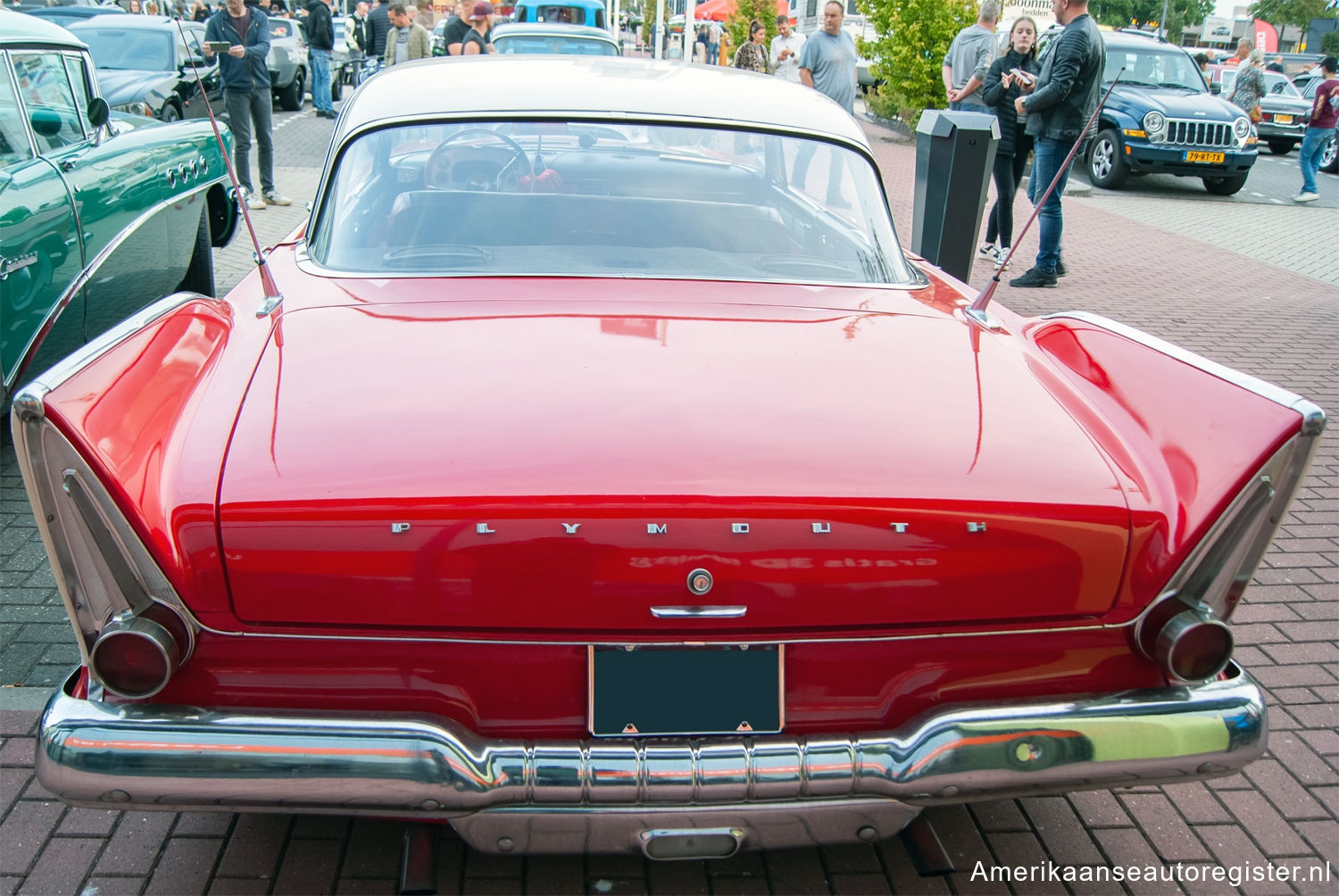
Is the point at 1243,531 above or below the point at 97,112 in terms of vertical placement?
below

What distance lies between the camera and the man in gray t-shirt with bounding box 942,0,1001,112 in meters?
9.80

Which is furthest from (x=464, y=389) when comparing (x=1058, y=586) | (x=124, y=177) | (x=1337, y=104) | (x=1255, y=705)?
(x=1337, y=104)

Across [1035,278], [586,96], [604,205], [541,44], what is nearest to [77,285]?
[586,96]

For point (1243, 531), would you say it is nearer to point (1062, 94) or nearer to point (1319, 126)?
point (1062, 94)

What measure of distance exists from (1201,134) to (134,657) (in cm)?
1419

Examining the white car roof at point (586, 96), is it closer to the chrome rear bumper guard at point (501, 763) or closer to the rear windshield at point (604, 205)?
the rear windshield at point (604, 205)

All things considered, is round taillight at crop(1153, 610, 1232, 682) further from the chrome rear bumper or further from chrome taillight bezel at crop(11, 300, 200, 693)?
chrome taillight bezel at crop(11, 300, 200, 693)

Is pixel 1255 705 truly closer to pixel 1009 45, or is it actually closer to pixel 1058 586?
pixel 1058 586

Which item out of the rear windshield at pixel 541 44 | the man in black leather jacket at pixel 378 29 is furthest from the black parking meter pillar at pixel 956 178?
the man in black leather jacket at pixel 378 29

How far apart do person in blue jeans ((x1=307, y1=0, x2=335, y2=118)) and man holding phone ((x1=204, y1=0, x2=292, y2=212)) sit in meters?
6.96

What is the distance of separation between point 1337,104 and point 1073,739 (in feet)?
47.2

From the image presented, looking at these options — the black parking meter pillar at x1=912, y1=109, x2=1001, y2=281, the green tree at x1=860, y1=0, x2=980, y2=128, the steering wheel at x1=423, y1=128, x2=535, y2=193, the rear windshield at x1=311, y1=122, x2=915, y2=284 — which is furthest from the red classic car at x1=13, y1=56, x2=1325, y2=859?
the green tree at x1=860, y1=0, x2=980, y2=128

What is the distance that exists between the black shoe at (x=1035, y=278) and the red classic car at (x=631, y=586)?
6.41 metres

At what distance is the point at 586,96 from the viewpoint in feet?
10.5
